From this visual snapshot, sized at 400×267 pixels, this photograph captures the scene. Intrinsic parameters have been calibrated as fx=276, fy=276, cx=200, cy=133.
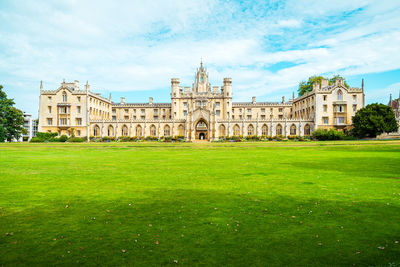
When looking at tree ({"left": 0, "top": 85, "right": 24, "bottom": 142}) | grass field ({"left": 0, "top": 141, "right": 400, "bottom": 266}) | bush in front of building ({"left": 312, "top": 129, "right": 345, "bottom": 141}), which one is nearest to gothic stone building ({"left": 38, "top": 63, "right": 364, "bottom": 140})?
tree ({"left": 0, "top": 85, "right": 24, "bottom": 142})

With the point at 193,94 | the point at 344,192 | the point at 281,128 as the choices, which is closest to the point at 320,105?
the point at 281,128

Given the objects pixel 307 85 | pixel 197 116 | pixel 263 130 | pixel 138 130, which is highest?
pixel 307 85

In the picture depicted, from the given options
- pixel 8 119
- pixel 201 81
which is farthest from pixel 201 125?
pixel 8 119

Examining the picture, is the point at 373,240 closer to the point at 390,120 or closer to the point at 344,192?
the point at 344,192

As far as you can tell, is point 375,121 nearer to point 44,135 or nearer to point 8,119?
point 44,135

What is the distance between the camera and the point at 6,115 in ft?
193

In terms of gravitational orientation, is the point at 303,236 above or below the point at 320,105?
below

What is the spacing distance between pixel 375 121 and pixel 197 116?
38.4 meters

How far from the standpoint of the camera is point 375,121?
54219 millimetres

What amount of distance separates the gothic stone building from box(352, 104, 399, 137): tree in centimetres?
1062

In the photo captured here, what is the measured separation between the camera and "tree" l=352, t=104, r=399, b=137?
54.5m

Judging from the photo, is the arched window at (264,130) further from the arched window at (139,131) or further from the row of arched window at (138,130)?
the arched window at (139,131)

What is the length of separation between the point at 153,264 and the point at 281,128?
231 feet

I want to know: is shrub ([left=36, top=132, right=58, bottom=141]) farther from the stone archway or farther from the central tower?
the central tower
